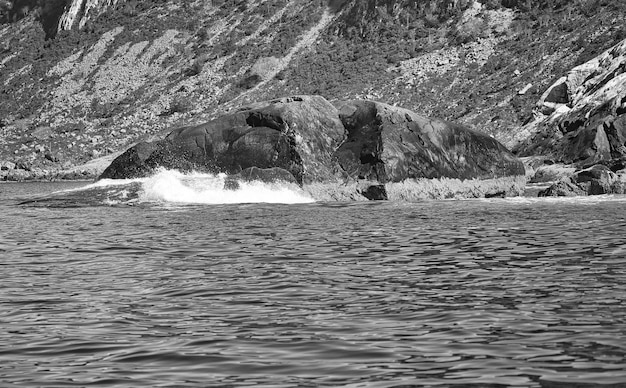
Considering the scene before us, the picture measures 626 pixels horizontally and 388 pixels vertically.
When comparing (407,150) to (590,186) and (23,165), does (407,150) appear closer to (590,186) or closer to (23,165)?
(590,186)

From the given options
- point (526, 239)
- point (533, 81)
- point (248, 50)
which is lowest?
point (526, 239)

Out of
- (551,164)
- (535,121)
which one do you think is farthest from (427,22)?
(551,164)

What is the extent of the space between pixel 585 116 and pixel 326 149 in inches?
994

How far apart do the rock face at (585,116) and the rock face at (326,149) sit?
28.6 ft

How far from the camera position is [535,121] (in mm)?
68125

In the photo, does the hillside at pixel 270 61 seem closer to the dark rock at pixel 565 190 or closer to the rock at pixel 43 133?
the rock at pixel 43 133

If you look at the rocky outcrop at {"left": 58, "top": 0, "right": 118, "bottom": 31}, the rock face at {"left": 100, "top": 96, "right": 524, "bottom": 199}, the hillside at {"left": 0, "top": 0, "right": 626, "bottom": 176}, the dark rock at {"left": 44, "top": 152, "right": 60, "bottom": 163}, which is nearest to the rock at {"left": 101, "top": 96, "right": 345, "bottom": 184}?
the rock face at {"left": 100, "top": 96, "right": 524, "bottom": 199}

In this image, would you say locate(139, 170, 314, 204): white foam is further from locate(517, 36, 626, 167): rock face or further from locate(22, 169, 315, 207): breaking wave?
locate(517, 36, 626, 167): rock face

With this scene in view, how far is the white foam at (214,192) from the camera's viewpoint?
31328 mm

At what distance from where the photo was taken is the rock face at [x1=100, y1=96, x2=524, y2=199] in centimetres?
3325

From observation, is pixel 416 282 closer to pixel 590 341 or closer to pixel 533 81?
pixel 590 341

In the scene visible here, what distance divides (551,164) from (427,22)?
5787 centimetres

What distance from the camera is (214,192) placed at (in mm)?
31672

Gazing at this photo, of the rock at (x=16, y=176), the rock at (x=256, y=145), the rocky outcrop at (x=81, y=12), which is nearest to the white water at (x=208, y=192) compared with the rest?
the rock at (x=256, y=145)
